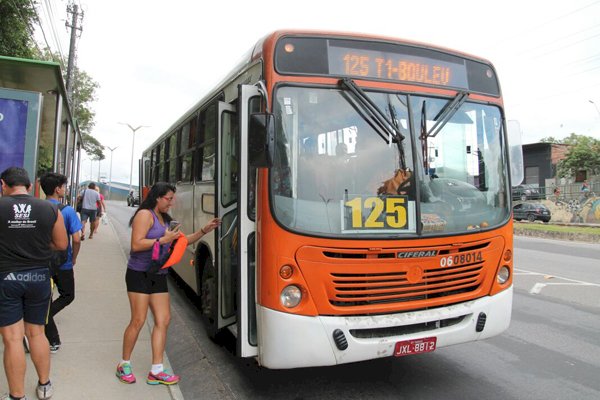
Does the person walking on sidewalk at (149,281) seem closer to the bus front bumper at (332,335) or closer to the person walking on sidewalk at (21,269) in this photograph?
the person walking on sidewalk at (21,269)

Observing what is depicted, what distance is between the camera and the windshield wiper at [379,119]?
366 centimetres

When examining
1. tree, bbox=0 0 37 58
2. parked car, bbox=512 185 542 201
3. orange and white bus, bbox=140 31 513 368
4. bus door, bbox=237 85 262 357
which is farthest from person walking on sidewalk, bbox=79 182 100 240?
parked car, bbox=512 185 542 201

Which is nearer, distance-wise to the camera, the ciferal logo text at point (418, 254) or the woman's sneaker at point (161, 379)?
the ciferal logo text at point (418, 254)

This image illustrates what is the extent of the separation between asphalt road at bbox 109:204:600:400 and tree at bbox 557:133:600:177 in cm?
3179

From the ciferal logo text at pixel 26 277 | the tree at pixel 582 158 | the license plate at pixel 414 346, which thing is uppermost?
the tree at pixel 582 158

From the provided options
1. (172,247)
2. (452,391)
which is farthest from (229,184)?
(452,391)

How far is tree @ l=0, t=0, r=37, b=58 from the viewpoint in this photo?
11.1m

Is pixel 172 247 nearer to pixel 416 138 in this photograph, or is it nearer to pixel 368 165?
pixel 368 165

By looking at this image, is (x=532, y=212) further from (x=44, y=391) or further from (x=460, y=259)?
(x=44, y=391)

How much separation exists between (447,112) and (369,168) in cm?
93

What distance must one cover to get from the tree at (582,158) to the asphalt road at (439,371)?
104 feet

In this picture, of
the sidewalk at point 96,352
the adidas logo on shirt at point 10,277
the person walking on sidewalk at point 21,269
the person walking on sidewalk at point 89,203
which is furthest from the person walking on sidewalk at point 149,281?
the person walking on sidewalk at point 89,203

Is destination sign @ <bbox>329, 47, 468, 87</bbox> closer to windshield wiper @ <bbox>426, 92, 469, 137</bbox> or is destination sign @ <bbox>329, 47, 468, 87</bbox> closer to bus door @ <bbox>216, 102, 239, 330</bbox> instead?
windshield wiper @ <bbox>426, 92, 469, 137</bbox>

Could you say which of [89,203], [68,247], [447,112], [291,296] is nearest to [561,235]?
[89,203]
